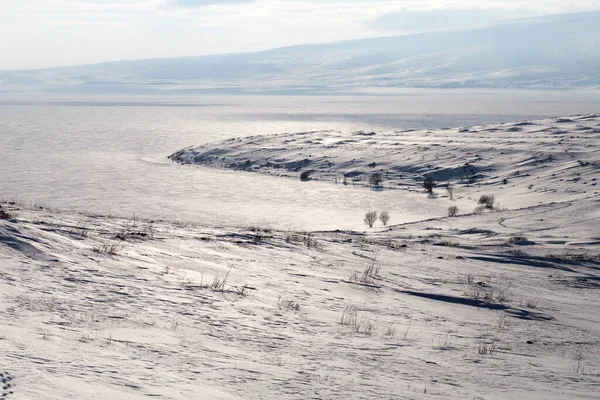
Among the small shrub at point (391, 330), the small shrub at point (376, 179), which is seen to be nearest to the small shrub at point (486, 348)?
the small shrub at point (391, 330)

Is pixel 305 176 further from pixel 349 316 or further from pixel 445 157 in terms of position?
pixel 349 316

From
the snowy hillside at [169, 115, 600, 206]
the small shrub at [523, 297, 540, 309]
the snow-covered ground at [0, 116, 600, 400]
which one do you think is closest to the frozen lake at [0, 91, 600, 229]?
the snowy hillside at [169, 115, 600, 206]

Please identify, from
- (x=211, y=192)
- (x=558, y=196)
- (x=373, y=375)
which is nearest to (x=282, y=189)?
(x=211, y=192)

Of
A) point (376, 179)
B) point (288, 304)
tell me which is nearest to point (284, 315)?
point (288, 304)

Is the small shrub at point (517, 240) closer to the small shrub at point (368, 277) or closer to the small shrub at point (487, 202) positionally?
the small shrub at point (368, 277)

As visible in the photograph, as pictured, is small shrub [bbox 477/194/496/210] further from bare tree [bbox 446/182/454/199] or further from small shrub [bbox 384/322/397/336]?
small shrub [bbox 384/322/397/336]

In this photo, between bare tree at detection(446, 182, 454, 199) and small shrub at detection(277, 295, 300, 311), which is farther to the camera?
bare tree at detection(446, 182, 454, 199)

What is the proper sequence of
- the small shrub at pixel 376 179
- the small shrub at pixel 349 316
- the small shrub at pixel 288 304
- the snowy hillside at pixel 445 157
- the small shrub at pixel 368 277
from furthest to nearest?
1. the small shrub at pixel 376 179
2. the snowy hillside at pixel 445 157
3. the small shrub at pixel 368 277
4. the small shrub at pixel 288 304
5. the small shrub at pixel 349 316

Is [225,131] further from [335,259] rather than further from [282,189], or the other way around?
[335,259]
